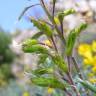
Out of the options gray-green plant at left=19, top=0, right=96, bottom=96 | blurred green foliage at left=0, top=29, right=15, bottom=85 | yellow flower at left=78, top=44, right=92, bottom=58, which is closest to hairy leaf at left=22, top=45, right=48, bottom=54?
gray-green plant at left=19, top=0, right=96, bottom=96

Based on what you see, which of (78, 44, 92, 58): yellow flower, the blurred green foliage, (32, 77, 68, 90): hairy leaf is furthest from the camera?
the blurred green foliage

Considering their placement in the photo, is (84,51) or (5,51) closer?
(84,51)

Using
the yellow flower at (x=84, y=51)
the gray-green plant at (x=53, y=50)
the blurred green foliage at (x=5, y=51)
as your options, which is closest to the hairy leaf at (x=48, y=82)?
the gray-green plant at (x=53, y=50)

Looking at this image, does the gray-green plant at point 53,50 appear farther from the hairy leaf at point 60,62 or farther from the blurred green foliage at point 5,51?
the blurred green foliage at point 5,51

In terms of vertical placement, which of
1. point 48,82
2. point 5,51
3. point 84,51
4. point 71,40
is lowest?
point 5,51

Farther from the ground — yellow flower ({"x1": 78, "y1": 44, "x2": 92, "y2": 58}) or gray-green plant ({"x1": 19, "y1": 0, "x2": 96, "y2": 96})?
gray-green plant ({"x1": 19, "y1": 0, "x2": 96, "y2": 96})

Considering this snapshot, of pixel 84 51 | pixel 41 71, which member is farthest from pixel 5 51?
pixel 41 71

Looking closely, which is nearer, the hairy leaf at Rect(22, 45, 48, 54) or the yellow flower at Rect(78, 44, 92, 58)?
the hairy leaf at Rect(22, 45, 48, 54)

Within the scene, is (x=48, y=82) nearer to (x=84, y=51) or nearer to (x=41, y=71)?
(x=41, y=71)

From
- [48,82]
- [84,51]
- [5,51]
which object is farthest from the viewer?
[5,51]

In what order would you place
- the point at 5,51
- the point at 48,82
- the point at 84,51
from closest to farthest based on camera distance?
the point at 48,82
the point at 84,51
the point at 5,51

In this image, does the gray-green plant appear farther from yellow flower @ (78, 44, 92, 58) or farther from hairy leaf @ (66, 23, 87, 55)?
yellow flower @ (78, 44, 92, 58)
